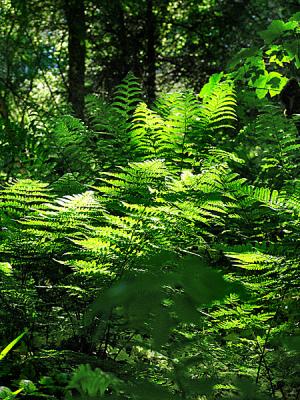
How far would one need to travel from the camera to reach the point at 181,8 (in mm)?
10750

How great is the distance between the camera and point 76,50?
7.67 m

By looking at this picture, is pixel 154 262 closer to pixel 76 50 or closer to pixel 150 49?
pixel 76 50

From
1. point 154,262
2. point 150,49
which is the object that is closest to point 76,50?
point 150,49

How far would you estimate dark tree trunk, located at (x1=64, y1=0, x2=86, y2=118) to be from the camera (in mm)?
7479

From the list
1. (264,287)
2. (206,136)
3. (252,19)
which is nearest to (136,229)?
(264,287)

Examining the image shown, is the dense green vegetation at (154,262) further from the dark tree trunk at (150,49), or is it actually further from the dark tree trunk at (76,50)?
the dark tree trunk at (150,49)

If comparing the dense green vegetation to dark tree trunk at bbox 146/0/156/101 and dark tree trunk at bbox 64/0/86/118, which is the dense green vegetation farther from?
dark tree trunk at bbox 146/0/156/101

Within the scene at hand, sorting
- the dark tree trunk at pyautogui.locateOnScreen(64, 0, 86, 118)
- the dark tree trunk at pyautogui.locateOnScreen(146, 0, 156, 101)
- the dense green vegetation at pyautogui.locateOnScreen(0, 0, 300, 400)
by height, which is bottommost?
the dense green vegetation at pyautogui.locateOnScreen(0, 0, 300, 400)

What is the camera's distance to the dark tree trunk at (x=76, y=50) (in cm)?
748

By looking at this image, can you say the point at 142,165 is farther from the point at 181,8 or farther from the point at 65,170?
the point at 181,8

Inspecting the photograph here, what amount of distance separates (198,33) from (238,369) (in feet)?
30.0

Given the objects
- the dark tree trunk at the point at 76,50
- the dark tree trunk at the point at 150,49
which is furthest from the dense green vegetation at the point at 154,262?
the dark tree trunk at the point at 150,49

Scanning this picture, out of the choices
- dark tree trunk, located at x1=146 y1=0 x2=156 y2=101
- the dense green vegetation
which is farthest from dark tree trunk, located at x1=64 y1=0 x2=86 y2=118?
the dense green vegetation

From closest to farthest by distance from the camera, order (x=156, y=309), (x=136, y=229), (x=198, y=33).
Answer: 1. (x=156, y=309)
2. (x=136, y=229)
3. (x=198, y=33)
